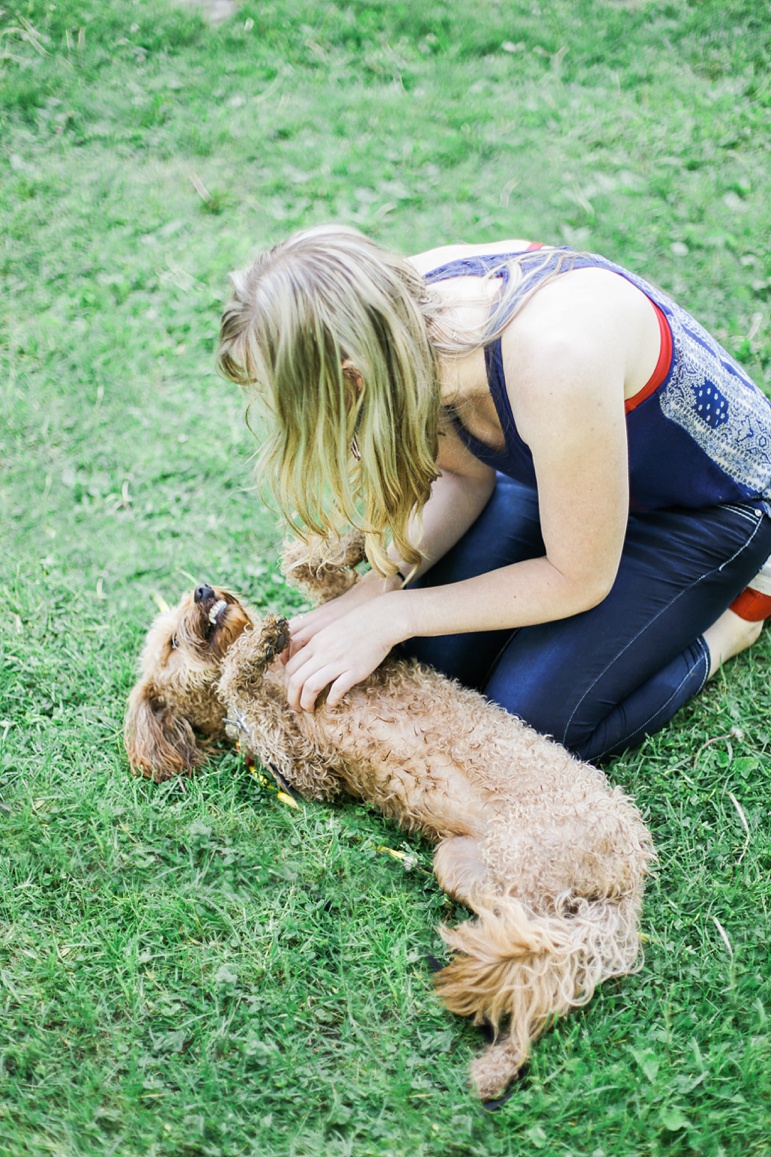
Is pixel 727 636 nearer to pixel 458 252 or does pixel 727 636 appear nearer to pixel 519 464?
pixel 519 464

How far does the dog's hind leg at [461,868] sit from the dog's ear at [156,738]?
3.06 feet

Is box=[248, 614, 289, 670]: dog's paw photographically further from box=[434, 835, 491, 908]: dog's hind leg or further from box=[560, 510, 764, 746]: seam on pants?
box=[560, 510, 764, 746]: seam on pants

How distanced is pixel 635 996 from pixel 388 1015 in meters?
0.66

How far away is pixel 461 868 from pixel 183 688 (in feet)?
3.65

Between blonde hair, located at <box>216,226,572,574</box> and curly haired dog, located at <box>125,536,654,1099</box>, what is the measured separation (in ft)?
2.20

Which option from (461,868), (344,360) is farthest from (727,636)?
(344,360)

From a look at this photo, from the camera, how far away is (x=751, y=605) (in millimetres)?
2945

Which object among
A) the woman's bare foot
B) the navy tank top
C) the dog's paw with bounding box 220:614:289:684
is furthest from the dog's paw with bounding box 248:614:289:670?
the woman's bare foot

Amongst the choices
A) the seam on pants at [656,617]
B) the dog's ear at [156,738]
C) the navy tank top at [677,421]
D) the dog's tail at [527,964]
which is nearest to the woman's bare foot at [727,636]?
the seam on pants at [656,617]

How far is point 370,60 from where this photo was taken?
5.31 metres

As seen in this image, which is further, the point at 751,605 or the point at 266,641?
the point at 751,605

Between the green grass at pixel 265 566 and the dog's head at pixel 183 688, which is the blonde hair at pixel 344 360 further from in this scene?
the green grass at pixel 265 566

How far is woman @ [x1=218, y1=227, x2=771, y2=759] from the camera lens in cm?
203

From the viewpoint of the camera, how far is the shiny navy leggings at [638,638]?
2.64 m
